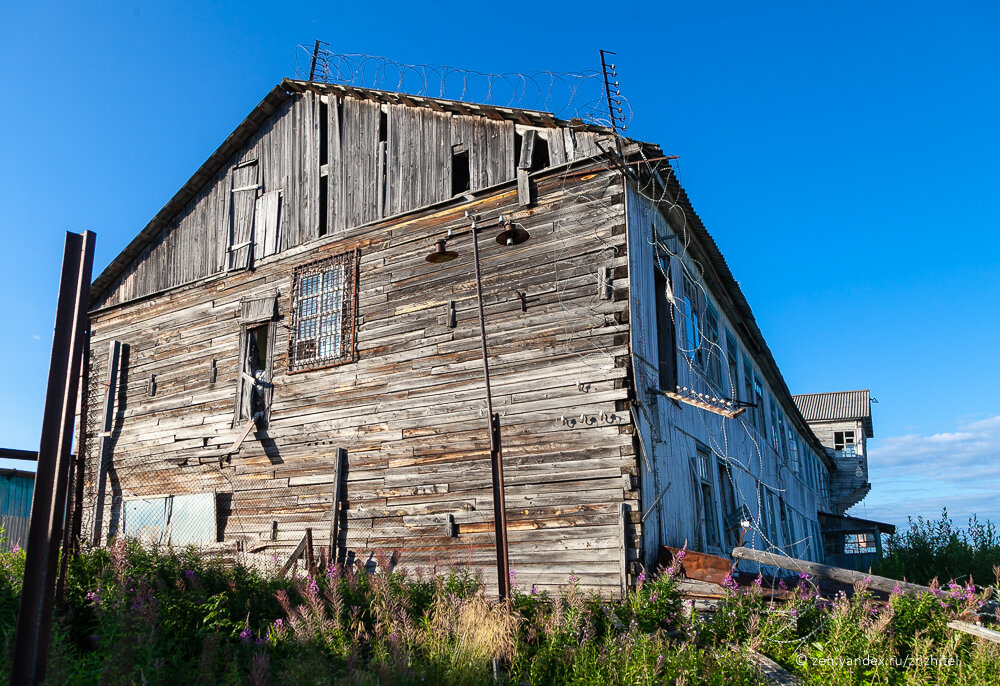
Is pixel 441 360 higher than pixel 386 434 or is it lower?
higher

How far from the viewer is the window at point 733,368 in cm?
1706

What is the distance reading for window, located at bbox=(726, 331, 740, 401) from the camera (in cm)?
1706

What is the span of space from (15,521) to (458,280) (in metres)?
14.3

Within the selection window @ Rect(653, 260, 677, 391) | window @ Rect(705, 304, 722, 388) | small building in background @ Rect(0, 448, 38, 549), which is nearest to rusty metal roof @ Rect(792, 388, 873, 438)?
window @ Rect(705, 304, 722, 388)

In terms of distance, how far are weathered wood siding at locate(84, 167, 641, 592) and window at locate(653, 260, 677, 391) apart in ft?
6.20

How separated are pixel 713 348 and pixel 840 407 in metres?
33.1

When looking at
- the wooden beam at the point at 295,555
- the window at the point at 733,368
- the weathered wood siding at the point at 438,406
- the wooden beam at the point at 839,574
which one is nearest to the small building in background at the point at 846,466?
the window at the point at 733,368

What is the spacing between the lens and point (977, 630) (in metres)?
7.53

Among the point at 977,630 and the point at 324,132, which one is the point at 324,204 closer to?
the point at 324,132

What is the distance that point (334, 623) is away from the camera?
7242 millimetres

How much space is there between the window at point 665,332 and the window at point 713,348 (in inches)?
84.1

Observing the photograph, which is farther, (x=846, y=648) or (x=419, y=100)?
(x=419, y=100)

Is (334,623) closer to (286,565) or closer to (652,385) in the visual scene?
(286,565)

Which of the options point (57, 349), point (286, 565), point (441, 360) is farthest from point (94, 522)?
point (57, 349)
